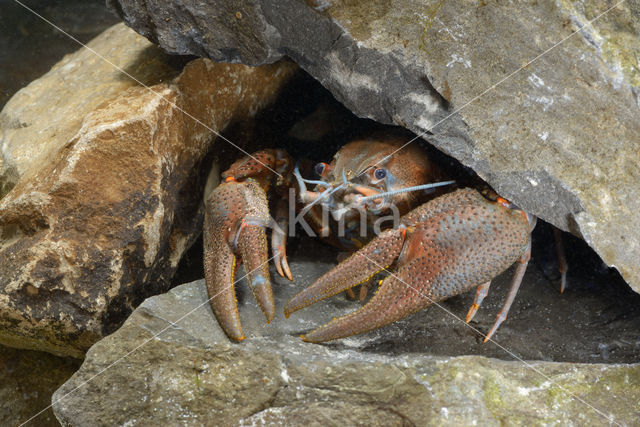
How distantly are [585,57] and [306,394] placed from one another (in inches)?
71.2

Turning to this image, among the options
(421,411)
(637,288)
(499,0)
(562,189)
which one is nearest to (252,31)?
(499,0)

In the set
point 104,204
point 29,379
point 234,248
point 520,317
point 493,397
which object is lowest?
point 29,379

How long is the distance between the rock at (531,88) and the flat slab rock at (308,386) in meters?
0.59

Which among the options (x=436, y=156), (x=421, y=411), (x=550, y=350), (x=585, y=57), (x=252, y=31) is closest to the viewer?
(x=421, y=411)

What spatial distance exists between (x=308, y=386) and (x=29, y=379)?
78.2 inches

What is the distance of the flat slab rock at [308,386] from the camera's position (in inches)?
82.5

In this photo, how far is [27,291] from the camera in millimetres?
2584

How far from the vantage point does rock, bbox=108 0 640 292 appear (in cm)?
226

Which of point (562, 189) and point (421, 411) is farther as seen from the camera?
point (562, 189)

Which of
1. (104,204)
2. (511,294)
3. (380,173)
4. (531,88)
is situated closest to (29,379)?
(104,204)

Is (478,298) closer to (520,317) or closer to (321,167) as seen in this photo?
(520,317)

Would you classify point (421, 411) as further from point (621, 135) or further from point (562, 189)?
point (621, 135)

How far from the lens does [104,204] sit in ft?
8.65

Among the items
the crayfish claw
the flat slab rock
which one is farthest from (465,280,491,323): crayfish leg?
the crayfish claw
